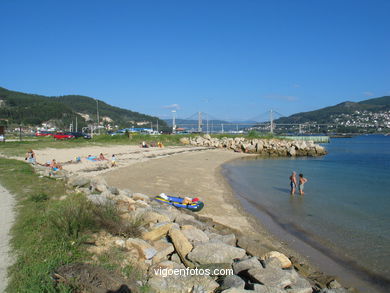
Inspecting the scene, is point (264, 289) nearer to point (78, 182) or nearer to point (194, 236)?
point (194, 236)

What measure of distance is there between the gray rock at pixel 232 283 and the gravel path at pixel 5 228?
2.92m

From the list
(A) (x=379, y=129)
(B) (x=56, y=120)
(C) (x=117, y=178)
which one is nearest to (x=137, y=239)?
(C) (x=117, y=178)

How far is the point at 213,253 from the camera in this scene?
5.46 metres

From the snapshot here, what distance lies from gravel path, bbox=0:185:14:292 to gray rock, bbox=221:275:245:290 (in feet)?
9.58

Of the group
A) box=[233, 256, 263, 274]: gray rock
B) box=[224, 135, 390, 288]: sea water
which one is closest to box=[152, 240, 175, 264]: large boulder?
box=[233, 256, 263, 274]: gray rock

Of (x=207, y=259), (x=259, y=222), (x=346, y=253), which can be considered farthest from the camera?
(x=259, y=222)

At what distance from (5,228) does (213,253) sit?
13.2ft

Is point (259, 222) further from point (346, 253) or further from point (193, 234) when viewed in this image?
point (193, 234)

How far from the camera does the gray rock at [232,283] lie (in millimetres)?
4483

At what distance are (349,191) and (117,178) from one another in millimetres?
12487

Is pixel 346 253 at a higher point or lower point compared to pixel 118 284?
lower

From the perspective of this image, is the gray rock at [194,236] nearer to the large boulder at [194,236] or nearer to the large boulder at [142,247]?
the large boulder at [194,236]

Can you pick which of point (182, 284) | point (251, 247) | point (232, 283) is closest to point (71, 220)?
point (182, 284)

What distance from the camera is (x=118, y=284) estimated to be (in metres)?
3.87
